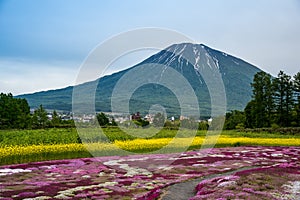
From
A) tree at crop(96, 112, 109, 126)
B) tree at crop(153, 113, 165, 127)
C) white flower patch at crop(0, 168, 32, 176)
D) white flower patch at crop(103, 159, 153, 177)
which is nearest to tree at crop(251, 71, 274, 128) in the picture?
tree at crop(153, 113, 165, 127)

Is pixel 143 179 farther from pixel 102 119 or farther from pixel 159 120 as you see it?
pixel 102 119

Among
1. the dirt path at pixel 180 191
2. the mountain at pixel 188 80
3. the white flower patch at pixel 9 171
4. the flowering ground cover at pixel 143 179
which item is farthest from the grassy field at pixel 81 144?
the mountain at pixel 188 80

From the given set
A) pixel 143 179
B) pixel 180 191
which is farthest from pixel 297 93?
pixel 180 191

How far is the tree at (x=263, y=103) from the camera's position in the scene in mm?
64500

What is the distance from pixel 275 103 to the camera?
213ft

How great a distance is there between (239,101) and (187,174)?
10555 cm

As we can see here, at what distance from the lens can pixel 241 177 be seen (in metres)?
15.8

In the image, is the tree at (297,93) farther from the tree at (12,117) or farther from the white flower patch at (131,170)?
the white flower patch at (131,170)

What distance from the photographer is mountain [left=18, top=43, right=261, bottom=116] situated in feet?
283

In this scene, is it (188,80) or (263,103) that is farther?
(188,80)

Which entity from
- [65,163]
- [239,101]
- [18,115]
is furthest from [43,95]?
[65,163]

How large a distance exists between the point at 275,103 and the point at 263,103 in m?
2.08

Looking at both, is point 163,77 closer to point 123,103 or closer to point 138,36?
point 123,103

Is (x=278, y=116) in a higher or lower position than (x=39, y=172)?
higher
